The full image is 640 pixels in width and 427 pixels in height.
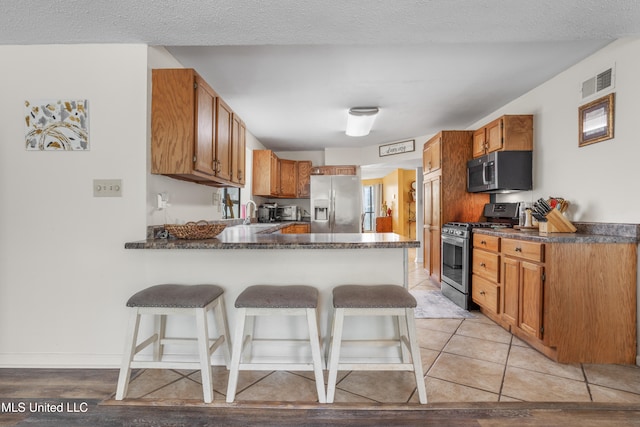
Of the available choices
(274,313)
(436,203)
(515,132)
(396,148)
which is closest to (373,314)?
(274,313)

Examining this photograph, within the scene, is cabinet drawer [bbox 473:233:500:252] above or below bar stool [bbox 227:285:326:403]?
above

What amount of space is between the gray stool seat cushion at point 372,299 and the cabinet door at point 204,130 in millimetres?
1306

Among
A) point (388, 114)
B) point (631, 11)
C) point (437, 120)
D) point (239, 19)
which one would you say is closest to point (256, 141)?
point (388, 114)

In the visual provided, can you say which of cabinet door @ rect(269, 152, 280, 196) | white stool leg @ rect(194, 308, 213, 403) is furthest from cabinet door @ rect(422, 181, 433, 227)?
white stool leg @ rect(194, 308, 213, 403)

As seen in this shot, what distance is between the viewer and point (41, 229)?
2105 millimetres

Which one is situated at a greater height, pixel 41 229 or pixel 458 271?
pixel 41 229

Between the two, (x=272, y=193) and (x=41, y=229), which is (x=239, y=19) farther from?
(x=272, y=193)

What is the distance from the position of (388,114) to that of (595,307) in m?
2.95

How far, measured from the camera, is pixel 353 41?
6.82 feet

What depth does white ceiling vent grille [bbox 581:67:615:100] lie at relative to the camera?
7.82 feet

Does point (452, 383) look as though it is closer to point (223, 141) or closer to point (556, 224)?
point (556, 224)

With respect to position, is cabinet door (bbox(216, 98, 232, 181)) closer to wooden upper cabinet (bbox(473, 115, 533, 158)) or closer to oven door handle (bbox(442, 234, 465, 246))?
oven door handle (bbox(442, 234, 465, 246))

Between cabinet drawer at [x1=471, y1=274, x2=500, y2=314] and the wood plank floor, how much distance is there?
3.81 ft

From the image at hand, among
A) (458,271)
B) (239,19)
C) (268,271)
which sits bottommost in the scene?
(458,271)
